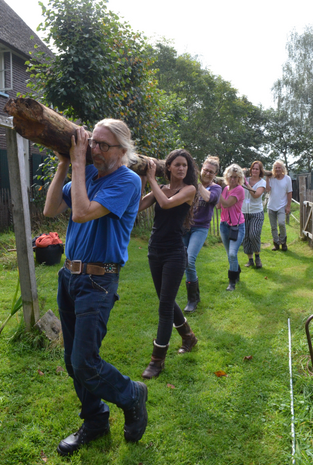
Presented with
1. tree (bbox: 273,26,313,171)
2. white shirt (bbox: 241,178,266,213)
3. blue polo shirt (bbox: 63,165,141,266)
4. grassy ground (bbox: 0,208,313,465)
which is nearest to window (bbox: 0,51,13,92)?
white shirt (bbox: 241,178,266,213)

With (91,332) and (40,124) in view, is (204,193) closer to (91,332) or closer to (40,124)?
(40,124)

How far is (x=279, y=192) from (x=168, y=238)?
6.58 meters

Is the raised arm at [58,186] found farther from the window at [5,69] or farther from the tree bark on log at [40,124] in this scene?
the window at [5,69]

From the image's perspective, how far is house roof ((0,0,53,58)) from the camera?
13.5 metres

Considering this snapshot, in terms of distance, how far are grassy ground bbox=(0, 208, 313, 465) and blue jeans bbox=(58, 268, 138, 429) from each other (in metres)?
0.51

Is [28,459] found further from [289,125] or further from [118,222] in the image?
[289,125]

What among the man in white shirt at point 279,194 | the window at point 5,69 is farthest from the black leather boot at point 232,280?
the window at point 5,69

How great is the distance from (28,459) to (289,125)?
4204cm

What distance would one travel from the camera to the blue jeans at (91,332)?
234cm

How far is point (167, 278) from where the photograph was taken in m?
3.66

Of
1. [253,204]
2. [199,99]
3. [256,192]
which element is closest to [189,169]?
[256,192]

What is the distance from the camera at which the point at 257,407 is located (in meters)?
3.22

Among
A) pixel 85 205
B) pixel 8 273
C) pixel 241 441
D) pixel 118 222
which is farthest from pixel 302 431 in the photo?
pixel 8 273

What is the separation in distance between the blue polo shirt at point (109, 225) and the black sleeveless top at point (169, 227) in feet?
4.05
